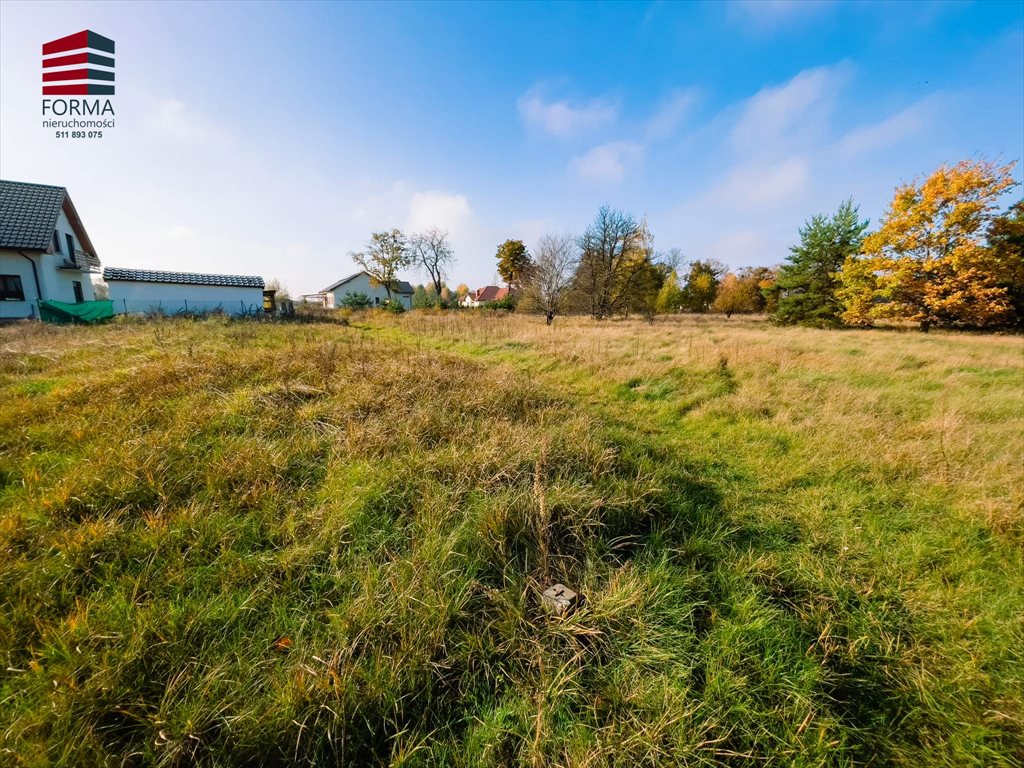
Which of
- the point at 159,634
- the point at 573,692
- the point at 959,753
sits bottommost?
the point at 959,753

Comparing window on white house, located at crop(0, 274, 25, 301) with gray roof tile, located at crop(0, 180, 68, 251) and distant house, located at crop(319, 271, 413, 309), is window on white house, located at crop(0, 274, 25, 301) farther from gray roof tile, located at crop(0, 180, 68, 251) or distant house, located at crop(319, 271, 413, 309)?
distant house, located at crop(319, 271, 413, 309)

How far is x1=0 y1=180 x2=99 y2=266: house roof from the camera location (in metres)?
17.3

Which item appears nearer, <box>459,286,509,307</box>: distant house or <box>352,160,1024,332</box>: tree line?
<box>352,160,1024,332</box>: tree line

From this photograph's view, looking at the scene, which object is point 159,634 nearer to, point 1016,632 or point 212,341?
point 1016,632

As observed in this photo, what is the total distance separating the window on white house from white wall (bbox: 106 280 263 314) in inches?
119

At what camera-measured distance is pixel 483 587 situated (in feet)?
7.55

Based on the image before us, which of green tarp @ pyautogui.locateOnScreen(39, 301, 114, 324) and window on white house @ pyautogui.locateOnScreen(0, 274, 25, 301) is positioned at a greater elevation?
window on white house @ pyautogui.locateOnScreen(0, 274, 25, 301)

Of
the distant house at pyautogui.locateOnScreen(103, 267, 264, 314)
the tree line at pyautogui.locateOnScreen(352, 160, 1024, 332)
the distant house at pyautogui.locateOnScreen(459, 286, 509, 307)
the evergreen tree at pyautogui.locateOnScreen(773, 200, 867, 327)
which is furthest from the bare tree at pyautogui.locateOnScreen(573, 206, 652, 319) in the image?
the distant house at pyautogui.locateOnScreen(459, 286, 509, 307)

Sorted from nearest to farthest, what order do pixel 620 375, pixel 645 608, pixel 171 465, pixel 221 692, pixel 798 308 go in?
pixel 221 692, pixel 645 608, pixel 171 465, pixel 620 375, pixel 798 308

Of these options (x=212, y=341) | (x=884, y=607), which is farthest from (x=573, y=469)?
(x=212, y=341)

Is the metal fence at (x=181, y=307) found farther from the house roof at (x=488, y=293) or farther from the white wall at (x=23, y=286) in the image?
the house roof at (x=488, y=293)

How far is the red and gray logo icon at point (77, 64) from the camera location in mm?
11578

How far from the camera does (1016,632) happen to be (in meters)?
2.27

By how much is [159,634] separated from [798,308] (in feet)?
123
